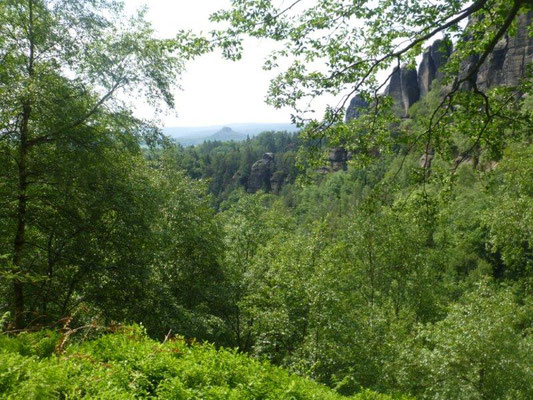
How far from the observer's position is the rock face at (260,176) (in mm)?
134125

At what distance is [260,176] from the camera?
136 meters

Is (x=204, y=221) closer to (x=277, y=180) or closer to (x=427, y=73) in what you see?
(x=427, y=73)

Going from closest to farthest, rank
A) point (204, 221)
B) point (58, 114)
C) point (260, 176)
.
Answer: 1. point (58, 114)
2. point (204, 221)
3. point (260, 176)

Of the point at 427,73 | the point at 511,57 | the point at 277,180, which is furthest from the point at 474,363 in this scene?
the point at 277,180

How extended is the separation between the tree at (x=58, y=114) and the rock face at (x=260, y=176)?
123 m

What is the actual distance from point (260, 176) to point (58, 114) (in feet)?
A: 419

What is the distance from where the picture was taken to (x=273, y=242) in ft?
59.4

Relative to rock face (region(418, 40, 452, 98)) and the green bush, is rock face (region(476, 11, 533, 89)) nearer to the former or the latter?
rock face (region(418, 40, 452, 98))

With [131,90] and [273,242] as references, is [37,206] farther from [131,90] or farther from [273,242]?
[273,242]

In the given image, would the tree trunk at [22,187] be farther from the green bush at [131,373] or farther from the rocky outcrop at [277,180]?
the rocky outcrop at [277,180]

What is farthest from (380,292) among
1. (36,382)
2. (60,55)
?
(36,382)

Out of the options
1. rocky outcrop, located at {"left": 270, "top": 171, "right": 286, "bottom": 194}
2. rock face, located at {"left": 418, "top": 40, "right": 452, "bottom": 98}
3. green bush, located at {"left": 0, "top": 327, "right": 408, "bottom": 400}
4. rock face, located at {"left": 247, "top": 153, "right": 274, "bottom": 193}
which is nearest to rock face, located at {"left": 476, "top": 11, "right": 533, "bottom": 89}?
rock face, located at {"left": 418, "top": 40, "right": 452, "bottom": 98}

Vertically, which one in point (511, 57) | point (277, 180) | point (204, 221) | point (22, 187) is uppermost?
point (511, 57)

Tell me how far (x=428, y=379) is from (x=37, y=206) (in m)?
13.9
